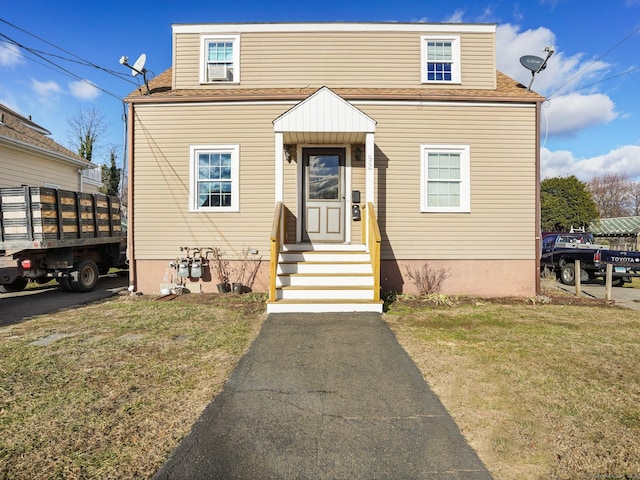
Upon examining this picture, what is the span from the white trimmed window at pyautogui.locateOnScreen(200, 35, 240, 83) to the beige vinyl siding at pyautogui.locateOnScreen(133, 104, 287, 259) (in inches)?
48.5

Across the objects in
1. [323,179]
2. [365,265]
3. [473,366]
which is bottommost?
[473,366]

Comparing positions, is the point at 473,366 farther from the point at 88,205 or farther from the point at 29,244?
the point at 88,205

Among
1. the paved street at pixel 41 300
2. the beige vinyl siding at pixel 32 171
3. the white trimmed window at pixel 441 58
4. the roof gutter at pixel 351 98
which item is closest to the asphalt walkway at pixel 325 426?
the paved street at pixel 41 300

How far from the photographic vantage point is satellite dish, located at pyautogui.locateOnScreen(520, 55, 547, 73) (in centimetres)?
779

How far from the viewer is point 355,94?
25.3ft

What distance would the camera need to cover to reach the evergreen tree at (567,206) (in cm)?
2280

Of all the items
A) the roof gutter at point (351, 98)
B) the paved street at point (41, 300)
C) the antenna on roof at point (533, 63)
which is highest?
the antenna on roof at point (533, 63)

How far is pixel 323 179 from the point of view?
8023 millimetres

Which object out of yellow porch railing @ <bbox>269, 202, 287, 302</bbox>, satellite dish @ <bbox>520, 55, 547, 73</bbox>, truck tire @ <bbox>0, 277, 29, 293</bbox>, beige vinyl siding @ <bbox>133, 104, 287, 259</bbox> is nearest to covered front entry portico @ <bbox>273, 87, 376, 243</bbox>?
beige vinyl siding @ <bbox>133, 104, 287, 259</bbox>

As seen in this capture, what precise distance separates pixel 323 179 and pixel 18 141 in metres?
10.9

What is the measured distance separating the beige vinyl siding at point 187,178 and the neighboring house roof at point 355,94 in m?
0.23

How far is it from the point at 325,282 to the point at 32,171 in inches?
506

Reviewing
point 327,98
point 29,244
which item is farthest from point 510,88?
point 29,244

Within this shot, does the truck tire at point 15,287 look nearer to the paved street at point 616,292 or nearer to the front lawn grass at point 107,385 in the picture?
the front lawn grass at point 107,385
